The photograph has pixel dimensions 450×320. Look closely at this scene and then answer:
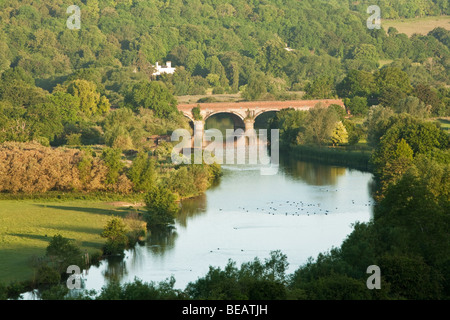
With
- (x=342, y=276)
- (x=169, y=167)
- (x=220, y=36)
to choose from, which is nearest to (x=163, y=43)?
(x=220, y=36)

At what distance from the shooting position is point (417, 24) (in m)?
151

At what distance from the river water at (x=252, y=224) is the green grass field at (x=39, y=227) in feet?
8.24

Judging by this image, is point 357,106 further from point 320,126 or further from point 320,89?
point 320,126

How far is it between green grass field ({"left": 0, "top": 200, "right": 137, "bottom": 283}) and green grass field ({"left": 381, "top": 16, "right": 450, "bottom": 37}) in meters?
112

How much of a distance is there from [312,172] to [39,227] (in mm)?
23126

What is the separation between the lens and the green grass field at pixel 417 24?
485ft

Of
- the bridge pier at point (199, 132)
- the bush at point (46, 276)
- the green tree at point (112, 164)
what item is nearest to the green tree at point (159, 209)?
the green tree at point (112, 164)

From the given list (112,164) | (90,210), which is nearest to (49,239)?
(90,210)

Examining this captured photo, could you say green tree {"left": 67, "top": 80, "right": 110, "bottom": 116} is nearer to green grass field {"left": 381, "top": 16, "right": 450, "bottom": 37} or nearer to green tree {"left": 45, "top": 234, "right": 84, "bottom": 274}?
green tree {"left": 45, "top": 234, "right": 84, "bottom": 274}

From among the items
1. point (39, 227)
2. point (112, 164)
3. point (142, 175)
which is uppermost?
point (112, 164)

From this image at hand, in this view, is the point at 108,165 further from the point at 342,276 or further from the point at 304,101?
the point at 304,101

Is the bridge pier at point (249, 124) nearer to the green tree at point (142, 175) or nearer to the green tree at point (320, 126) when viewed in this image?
the green tree at point (320, 126)
